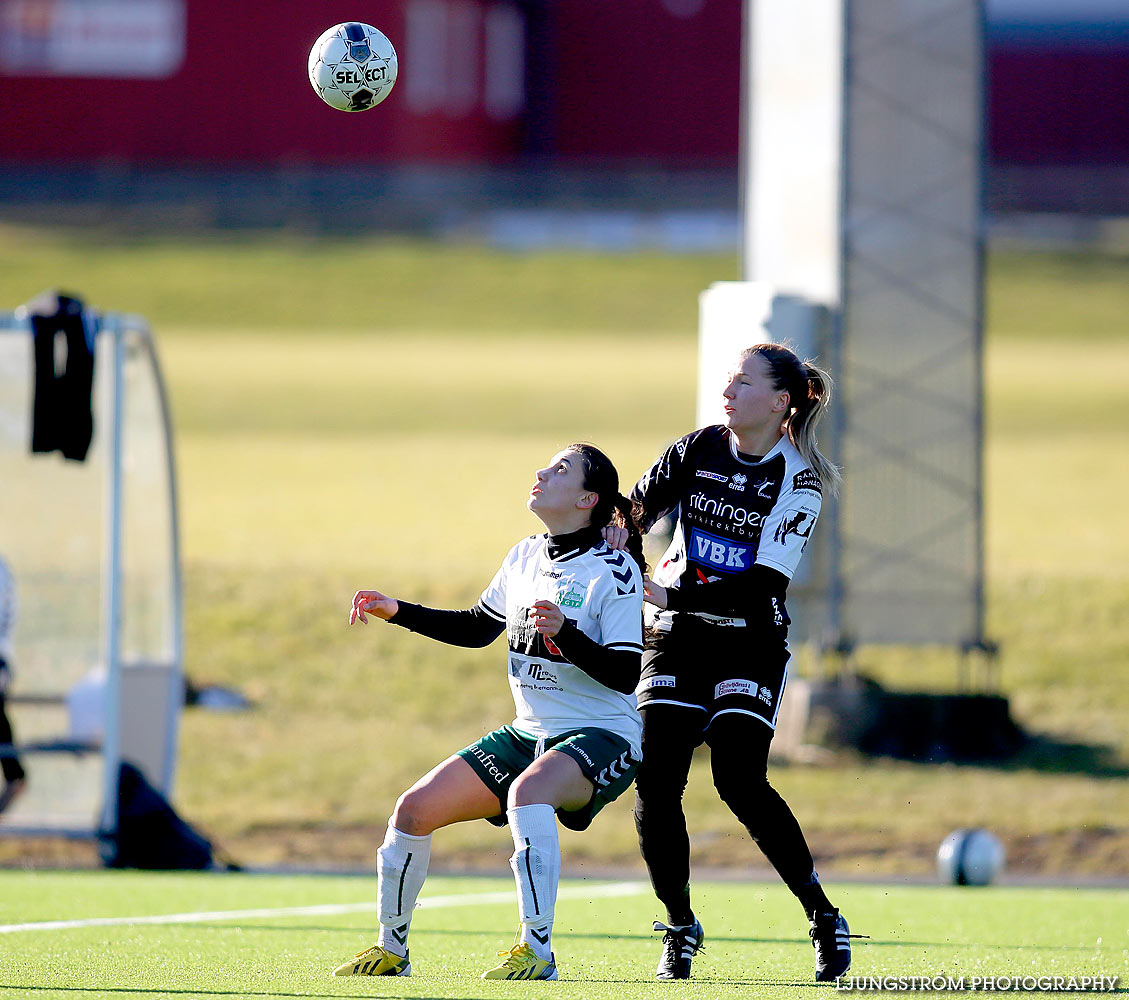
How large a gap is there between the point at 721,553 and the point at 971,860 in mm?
4528

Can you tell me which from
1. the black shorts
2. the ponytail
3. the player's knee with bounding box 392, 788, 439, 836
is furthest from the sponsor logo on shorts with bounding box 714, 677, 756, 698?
the player's knee with bounding box 392, 788, 439, 836

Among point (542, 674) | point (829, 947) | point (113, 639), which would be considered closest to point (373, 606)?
point (542, 674)

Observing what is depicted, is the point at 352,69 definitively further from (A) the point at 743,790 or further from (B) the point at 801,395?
(A) the point at 743,790

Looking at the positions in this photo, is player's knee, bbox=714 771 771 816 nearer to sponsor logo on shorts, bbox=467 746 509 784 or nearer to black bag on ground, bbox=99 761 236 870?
sponsor logo on shorts, bbox=467 746 509 784

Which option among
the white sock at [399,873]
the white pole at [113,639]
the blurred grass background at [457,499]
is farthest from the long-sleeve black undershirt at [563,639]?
the blurred grass background at [457,499]

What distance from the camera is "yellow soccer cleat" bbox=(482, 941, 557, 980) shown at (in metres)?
4.98

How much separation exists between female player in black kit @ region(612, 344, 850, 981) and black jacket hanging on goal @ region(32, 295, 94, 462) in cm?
459

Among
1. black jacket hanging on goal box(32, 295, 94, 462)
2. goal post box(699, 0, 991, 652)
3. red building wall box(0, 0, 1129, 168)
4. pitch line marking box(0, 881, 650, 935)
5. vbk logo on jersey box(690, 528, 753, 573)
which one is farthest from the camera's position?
red building wall box(0, 0, 1129, 168)

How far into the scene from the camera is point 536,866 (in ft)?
16.3

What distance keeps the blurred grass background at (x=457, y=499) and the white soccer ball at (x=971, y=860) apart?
1.39 metres

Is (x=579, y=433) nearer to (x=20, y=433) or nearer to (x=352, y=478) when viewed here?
(x=352, y=478)

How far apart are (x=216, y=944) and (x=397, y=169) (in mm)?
41567

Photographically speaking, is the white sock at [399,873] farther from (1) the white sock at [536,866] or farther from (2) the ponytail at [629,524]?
(2) the ponytail at [629,524]

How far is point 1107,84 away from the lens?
53.0 meters
